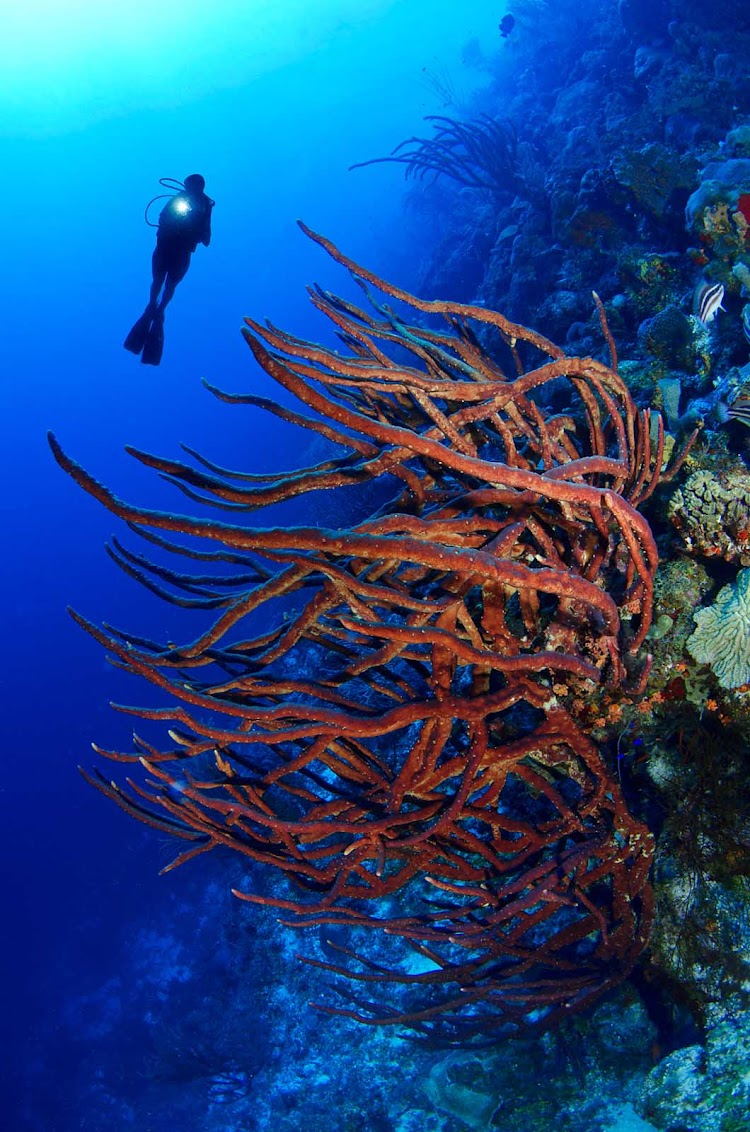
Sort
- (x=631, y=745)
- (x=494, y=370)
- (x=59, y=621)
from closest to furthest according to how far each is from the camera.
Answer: (x=631, y=745)
(x=494, y=370)
(x=59, y=621)

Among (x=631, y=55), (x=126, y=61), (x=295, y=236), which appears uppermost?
(x=126, y=61)

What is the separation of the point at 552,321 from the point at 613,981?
663 centimetres

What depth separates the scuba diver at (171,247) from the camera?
233 inches

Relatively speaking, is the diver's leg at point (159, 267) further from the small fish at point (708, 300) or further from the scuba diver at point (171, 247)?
the small fish at point (708, 300)

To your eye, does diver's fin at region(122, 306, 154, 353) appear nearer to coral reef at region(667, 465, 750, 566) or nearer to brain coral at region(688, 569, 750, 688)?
coral reef at region(667, 465, 750, 566)

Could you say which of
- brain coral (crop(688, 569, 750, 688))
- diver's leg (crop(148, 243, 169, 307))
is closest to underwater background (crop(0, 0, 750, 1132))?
brain coral (crop(688, 569, 750, 688))

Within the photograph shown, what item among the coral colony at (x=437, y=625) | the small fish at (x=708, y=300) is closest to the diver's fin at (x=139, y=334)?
the coral colony at (x=437, y=625)

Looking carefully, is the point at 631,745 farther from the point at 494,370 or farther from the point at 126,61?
the point at 126,61

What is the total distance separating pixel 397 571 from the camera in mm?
2375

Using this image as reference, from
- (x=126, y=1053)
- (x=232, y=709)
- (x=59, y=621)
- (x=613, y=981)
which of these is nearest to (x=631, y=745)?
(x=613, y=981)

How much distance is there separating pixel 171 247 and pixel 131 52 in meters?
162

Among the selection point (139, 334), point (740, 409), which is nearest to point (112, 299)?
point (139, 334)

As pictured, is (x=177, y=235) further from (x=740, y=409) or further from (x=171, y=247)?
(x=740, y=409)

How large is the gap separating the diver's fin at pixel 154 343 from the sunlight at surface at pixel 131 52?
141 meters
